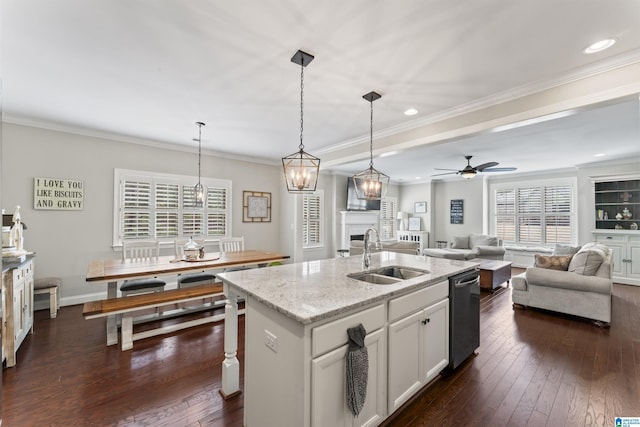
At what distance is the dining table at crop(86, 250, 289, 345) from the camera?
2.96 meters

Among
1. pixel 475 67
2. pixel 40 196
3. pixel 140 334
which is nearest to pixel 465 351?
pixel 475 67

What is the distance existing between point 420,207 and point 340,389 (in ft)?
27.8

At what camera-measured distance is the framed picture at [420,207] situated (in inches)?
364

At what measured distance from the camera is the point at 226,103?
3363 millimetres

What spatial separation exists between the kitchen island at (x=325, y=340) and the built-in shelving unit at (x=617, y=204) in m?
6.34

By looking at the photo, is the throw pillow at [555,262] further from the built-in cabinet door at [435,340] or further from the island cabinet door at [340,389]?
the island cabinet door at [340,389]

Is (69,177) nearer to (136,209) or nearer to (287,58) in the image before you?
(136,209)

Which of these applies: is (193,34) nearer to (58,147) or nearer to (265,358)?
(265,358)

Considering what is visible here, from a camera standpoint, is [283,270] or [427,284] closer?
[427,284]

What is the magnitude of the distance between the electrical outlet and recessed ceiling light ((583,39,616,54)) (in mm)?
3207

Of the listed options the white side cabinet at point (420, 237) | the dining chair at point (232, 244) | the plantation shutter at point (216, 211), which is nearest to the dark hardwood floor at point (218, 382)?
the dining chair at point (232, 244)

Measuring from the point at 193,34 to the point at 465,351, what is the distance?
3.57 meters

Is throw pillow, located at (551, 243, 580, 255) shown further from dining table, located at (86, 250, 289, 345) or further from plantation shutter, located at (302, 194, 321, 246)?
dining table, located at (86, 250, 289, 345)

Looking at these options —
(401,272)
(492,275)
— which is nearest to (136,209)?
(401,272)
